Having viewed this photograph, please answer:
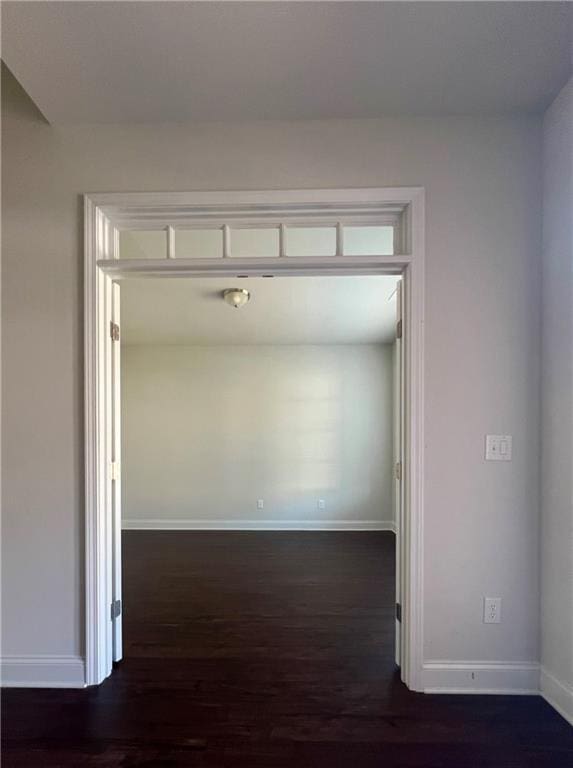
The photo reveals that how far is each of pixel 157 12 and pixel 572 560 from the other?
291cm

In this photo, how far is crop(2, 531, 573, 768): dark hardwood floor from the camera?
1.61 metres

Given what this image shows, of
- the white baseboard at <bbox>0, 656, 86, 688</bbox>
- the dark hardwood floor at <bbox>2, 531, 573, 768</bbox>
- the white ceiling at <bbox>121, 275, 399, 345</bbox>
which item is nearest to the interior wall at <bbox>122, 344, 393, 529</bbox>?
the white ceiling at <bbox>121, 275, 399, 345</bbox>

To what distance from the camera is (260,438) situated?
5207mm

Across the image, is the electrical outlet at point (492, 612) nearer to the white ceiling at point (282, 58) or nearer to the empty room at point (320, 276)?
the empty room at point (320, 276)

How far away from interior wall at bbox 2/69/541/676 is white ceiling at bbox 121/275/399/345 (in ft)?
5.30

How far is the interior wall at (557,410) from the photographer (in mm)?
1832

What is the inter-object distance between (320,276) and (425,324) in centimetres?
61

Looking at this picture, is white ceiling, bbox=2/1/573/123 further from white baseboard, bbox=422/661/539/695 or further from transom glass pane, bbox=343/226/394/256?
white baseboard, bbox=422/661/539/695

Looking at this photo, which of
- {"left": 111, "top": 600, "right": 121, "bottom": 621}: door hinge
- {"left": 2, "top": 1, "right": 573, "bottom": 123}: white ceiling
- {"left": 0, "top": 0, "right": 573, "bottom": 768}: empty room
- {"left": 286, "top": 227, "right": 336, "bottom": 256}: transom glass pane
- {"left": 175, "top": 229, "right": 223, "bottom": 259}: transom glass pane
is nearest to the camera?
{"left": 2, "top": 1, "right": 573, "bottom": 123}: white ceiling

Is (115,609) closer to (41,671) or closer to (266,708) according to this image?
(41,671)

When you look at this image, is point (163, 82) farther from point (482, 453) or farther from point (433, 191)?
point (482, 453)

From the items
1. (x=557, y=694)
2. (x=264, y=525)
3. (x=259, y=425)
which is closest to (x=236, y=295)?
(x=259, y=425)

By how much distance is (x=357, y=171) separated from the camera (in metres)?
2.05

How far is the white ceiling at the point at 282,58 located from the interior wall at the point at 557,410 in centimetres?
33
